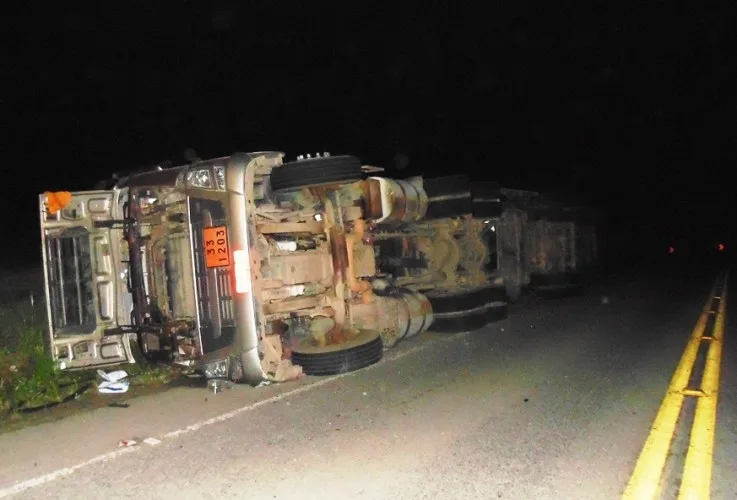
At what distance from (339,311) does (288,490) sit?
134 inches

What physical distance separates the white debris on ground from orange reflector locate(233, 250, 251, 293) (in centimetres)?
176

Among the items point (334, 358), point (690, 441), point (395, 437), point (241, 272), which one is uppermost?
point (241, 272)

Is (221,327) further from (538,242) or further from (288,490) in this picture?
(538,242)

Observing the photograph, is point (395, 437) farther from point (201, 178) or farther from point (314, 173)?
point (201, 178)

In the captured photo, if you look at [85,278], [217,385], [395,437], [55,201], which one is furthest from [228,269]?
[395,437]

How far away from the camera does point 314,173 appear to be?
6105 millimetres

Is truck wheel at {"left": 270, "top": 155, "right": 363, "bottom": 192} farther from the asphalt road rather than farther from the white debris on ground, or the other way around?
the white debris on ground

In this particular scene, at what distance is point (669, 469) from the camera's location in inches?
149

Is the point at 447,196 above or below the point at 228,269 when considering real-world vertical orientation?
above

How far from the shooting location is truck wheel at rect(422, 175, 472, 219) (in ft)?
31.2

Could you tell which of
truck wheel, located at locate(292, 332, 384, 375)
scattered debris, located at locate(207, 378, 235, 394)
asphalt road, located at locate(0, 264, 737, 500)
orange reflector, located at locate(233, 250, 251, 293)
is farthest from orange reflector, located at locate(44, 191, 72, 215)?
truck wheel, located at locate(292, 332, 384, 375)

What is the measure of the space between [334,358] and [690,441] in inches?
127

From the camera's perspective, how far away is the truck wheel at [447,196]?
9.52 metres

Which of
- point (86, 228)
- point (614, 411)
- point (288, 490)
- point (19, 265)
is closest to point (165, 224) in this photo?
point (86, 228)
